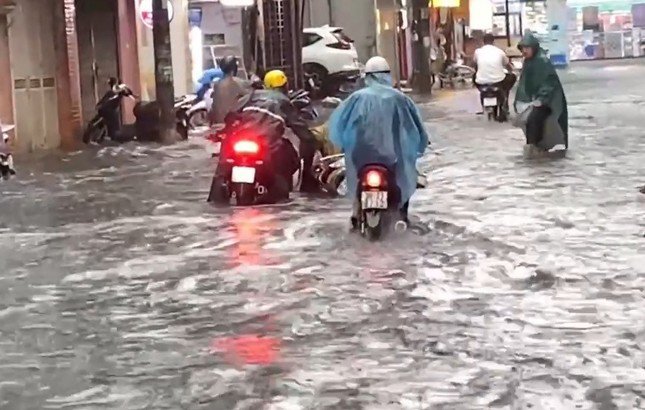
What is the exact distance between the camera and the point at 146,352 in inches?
298

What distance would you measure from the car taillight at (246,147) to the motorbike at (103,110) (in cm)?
1219

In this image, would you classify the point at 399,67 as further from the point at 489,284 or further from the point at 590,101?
the point at 489,284

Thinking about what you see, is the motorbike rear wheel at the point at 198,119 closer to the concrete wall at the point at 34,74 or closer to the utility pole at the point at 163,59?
the utility pole at the point at 163,59

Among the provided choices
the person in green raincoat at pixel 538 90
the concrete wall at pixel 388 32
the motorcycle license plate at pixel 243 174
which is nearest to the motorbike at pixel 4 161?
the motorcycle license plate at pixel 243 174

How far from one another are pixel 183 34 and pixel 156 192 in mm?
16762

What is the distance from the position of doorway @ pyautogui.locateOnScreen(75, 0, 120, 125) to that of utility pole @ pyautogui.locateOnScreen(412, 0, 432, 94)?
52.3 feet

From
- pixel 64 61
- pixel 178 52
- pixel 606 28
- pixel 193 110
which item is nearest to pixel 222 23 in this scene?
pixel 178 52

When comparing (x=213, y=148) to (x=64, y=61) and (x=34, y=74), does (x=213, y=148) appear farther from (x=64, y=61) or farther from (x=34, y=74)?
(x=64, y=61)

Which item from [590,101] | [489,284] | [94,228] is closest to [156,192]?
[94,228]

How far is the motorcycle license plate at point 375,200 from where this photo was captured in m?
11.2

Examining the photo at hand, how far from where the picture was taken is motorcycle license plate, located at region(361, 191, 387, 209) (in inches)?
440

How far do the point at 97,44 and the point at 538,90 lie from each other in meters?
12.6

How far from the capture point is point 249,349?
7.50m

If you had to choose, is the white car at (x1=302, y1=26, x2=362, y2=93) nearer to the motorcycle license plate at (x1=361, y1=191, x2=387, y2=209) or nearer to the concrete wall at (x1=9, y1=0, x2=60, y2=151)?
the concrete wall at (x1=9, y1=0, x2=60, y2=151)
